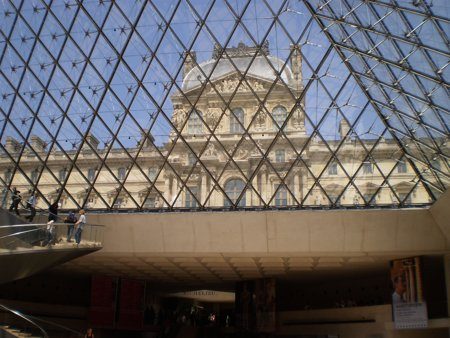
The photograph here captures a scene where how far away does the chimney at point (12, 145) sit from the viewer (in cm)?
2686

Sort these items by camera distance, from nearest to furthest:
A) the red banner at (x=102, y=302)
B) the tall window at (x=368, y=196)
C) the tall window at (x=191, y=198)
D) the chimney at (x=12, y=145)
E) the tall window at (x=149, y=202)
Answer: the tall window at (x=368, y=196) → the tall window at (x=191, y=198) → the tall window at (x=149, y=202) → the chimney at (x=12, y=145) → the red banner at (x=102, y=302)

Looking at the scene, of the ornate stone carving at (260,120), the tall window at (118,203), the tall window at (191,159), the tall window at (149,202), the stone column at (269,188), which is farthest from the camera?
the tall window at (118,203)

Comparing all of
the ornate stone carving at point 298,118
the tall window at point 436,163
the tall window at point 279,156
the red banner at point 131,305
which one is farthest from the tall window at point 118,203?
the tall window at point 436,163

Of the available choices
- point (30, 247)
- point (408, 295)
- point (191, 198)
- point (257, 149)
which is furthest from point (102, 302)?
point (408, 295)

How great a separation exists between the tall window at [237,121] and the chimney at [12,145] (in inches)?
442

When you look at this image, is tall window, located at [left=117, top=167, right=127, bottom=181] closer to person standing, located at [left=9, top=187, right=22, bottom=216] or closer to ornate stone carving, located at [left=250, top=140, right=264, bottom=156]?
person standing, located at [left=9, top=187, right=22, bottom=216]

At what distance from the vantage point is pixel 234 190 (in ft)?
79.5

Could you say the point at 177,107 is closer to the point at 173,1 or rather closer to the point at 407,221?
the point at 173,1

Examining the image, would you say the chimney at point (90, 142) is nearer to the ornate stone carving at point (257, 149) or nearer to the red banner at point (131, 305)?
the ornate stone carving at point (257, 149)

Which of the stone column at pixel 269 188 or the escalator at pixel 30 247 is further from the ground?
the stone column at pixel 269 188

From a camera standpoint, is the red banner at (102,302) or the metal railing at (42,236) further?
the red banner at (102,302)

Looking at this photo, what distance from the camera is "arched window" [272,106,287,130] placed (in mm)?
23875

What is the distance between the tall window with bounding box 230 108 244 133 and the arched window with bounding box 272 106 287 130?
4.97ft

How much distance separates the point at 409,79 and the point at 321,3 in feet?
19.0
